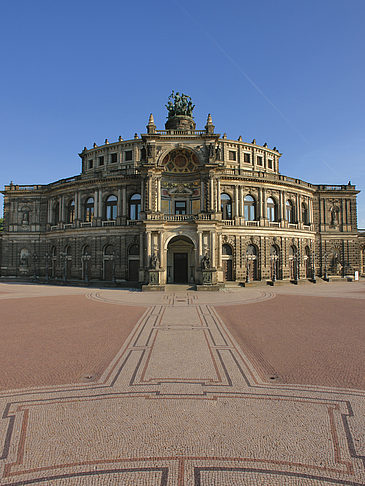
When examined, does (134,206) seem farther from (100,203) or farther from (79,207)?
(79,207)

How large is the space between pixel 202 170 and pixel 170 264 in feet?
40.7

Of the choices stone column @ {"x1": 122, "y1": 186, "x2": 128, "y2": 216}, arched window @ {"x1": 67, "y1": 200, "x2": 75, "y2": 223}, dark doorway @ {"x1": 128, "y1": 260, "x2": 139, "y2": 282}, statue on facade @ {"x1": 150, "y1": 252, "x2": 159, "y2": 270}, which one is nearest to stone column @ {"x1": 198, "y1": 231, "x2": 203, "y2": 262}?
statue on facade @ {"x1": 150, "y1": 252, "x2": 159, "y2": 270}

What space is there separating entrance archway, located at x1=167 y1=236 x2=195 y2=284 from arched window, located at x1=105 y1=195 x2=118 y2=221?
971 cm

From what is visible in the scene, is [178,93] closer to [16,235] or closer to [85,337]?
[16,235]

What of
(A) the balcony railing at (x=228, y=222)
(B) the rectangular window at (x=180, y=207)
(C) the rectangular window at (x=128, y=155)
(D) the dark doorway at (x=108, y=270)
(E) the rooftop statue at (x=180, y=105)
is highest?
(E) the rooftop statue at (x=180, y=105)

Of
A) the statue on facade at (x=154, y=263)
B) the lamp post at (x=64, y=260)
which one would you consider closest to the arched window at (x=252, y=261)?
the statue on facade at (x=154, y=263)

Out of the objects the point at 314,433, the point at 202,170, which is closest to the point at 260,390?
the point at 314,433

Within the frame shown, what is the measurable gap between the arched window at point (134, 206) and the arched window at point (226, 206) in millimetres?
11571

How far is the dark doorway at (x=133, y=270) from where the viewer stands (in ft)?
112

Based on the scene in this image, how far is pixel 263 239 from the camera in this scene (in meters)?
34.6

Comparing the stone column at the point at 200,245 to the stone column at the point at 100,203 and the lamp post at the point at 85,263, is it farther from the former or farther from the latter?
the lamp post at the point at 85,263

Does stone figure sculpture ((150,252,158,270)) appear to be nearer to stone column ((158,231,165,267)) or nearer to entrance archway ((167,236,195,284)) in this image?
stone column ((158,231,165,267))

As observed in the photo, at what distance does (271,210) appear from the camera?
120ft

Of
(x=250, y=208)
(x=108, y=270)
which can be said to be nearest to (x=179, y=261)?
(x=108, y=270)
